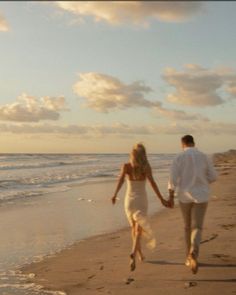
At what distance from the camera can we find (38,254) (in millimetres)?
8852

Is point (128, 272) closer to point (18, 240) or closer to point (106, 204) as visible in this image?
point (18, 240)

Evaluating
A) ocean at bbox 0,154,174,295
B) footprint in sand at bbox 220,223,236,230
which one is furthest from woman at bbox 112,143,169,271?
footprint in sand at bbox 220,223,236,230

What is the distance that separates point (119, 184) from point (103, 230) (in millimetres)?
A: 3955

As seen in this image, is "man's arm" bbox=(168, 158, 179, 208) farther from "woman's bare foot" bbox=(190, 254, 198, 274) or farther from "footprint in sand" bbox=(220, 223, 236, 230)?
"footprint in sand" bbox=(220, 223, 236, 230)

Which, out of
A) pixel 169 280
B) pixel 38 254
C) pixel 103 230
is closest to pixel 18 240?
pixel 38 254

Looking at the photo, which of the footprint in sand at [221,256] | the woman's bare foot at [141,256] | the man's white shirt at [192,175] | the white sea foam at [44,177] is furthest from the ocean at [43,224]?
the footprint in sand at [221,256]

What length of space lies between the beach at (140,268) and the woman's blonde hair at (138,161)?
1.37 metres

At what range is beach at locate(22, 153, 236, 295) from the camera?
6.35 m

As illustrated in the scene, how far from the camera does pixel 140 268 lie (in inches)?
287

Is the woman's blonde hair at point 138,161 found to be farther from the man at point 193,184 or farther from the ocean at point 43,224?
the ocean at point 43,224

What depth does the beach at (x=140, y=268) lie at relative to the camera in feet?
20.8

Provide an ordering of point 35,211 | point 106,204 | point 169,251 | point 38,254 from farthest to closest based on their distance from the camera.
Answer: point 106,204 < point 35,211 < point 38,254 < point 169,251

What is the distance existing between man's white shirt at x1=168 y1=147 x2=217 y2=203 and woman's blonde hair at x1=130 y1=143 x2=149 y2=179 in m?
0.56

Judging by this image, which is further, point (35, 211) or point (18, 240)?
point (35, 211)
